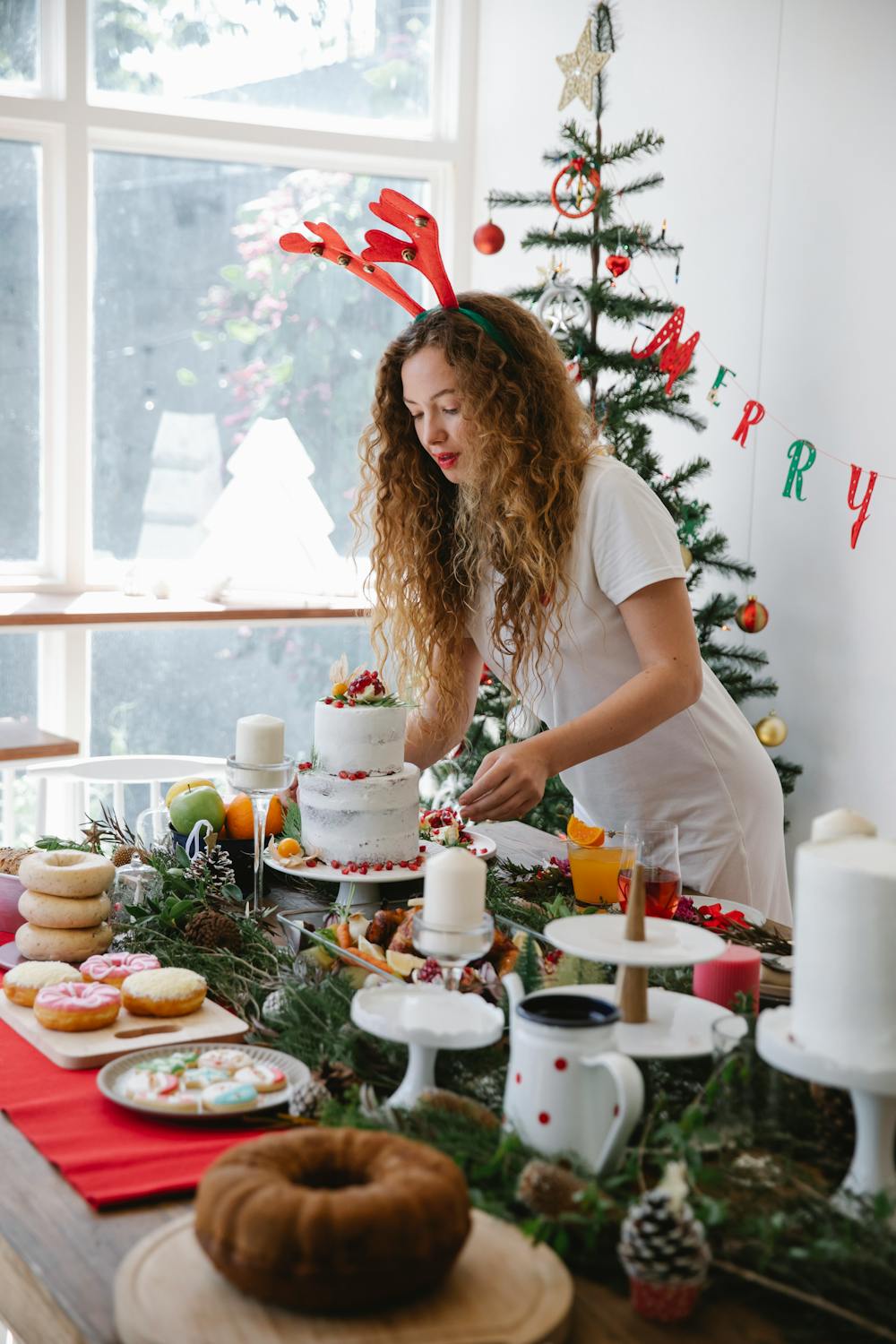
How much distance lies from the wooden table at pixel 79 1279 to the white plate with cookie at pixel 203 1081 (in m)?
0.10

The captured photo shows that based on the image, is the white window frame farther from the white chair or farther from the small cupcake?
the small cupcake

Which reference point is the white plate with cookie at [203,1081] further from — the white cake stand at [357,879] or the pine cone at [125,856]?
the pine cone at [125,856]

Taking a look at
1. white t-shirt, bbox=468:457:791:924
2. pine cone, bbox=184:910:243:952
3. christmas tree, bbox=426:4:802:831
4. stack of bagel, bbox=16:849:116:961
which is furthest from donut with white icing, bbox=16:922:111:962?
christmas tree, bbox=426:4:802:831

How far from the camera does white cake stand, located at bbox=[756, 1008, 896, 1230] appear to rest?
0.85 meters

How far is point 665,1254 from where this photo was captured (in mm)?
804

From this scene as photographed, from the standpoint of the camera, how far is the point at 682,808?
2008 millimetres

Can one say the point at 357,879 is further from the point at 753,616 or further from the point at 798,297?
the point at 798,297

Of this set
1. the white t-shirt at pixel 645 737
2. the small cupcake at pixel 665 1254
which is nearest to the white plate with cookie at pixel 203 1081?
the small cupcake at pixel 665 1254

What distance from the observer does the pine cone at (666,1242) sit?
2.63 feet

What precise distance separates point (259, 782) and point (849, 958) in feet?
2.98

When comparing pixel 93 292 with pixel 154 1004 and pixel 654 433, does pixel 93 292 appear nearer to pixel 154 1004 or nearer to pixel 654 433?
pixel 654 433

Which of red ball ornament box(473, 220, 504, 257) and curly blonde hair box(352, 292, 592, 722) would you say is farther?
red ball ornament box(473, 220, 504, 257)

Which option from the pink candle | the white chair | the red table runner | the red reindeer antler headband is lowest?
the white chair

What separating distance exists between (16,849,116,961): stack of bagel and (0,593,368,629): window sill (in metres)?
2.50
